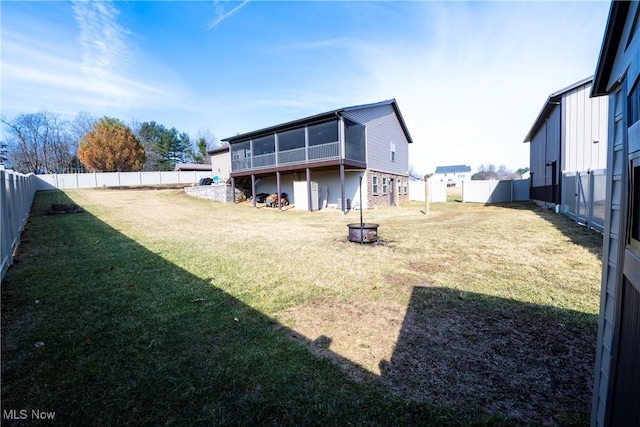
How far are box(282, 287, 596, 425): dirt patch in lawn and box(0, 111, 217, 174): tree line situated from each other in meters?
40.3

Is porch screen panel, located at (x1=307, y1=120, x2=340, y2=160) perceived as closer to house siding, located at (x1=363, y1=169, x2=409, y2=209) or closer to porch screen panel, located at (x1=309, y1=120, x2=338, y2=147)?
porch screen panel, located at (x1=309, y1=120, x2=338, y2=147)

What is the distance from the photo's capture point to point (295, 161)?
17.8m

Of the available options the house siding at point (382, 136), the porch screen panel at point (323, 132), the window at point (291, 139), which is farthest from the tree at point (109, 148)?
the house siding at point (382, 136)

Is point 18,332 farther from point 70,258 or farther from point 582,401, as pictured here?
point 582,401

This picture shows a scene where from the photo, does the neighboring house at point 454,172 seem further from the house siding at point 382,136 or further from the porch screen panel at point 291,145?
the porch screen panel at point 291,145

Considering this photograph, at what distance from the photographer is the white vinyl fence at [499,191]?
23219 millimetres

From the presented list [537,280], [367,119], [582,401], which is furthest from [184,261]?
[367,119]

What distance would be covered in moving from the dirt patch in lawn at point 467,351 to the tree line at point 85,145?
40.3 metres

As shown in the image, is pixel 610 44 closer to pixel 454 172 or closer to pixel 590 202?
pixel 590 202

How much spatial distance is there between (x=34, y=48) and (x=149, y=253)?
8215mm

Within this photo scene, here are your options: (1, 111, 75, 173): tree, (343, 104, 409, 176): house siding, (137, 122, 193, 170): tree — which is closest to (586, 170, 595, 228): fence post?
(343, 104, 409, 176): house siding

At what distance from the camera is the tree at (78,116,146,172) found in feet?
110

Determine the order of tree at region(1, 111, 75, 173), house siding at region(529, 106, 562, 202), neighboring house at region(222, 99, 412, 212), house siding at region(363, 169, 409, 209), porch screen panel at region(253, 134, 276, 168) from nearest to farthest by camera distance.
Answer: house siding at region(529, 106, 562, 202) → neighboring house at region(222, 99, 412, 212) → house siding at region(363, 169, 409, 209) → porch screen panel at region(253, 134, 276, 168) → tree at region(1, 111, 75, 173)

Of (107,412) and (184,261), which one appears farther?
(184,261)
